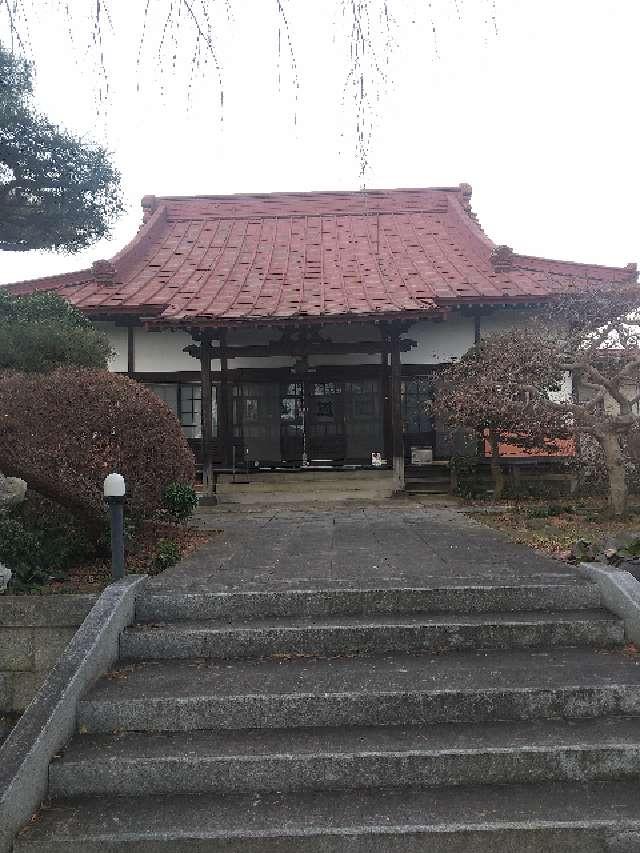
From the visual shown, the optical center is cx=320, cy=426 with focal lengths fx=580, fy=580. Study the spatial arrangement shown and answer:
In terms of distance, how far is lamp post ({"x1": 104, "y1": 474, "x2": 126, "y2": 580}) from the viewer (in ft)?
14.6

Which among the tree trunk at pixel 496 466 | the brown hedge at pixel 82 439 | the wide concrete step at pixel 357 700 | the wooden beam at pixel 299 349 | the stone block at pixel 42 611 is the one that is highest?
the wooden beam at pixel 299 349

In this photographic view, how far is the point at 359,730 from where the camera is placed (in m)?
3.26

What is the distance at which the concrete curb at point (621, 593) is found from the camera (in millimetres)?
3930

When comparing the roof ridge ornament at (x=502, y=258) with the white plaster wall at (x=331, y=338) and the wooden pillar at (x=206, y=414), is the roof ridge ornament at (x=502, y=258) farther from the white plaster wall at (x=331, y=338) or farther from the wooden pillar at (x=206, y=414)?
the wooden pillar at (x=206, y=414)

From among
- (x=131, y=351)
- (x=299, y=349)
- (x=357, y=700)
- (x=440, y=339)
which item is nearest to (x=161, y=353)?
(x=131, y=351)

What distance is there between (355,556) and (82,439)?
279 cm

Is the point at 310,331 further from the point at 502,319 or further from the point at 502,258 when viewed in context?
the point at 502,258

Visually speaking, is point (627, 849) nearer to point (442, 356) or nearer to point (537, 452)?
point (537, 452)

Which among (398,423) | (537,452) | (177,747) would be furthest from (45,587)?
(537,452)

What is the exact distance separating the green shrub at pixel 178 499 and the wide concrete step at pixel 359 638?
77.7 inches

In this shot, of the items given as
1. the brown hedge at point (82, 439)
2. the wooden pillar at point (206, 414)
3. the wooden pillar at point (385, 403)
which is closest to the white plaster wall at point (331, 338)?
the wooden pillar at point (385, 403)

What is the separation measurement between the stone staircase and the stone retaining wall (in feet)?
1.46

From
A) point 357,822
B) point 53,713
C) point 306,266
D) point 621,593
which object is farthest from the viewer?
point 306,266

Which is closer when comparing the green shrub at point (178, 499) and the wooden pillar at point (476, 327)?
the green shrub at point (178, 499)
